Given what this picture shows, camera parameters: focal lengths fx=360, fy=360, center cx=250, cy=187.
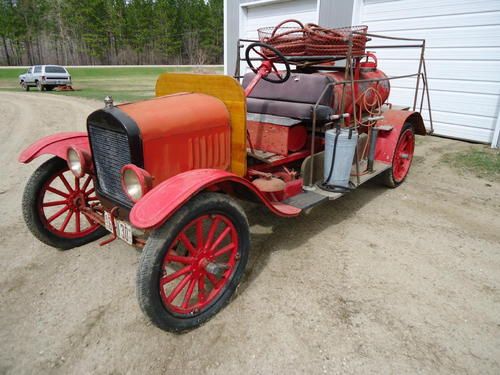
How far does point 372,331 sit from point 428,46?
6388mm

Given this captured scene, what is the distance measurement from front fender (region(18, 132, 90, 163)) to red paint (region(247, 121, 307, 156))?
1497 millimetres

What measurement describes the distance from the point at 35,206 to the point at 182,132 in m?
1.46

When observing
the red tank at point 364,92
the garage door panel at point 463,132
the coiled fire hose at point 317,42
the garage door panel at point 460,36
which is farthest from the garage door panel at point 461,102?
the coiled fire hose at point 317,42

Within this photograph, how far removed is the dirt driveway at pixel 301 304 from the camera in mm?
2074

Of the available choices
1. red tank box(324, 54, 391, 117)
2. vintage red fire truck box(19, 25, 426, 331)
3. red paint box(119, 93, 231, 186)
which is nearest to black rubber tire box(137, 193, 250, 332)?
vintage red fire truck box(19, 25, 426, 331)

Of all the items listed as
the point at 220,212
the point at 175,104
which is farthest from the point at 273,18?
the point at 220,212

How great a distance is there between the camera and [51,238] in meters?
3.06

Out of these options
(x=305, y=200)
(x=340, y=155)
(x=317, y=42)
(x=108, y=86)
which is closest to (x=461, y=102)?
(x=317, y=42)

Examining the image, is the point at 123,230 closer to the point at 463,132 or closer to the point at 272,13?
the point at 463,132

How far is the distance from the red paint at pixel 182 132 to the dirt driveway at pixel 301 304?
0.96 meters

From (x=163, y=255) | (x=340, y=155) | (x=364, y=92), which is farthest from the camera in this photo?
(x=364, y=92)

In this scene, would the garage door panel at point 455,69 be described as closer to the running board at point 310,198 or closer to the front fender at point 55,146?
the running board at point 310,198

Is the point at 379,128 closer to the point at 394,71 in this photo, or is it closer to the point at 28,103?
the point at 394,71

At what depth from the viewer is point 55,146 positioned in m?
2.98
